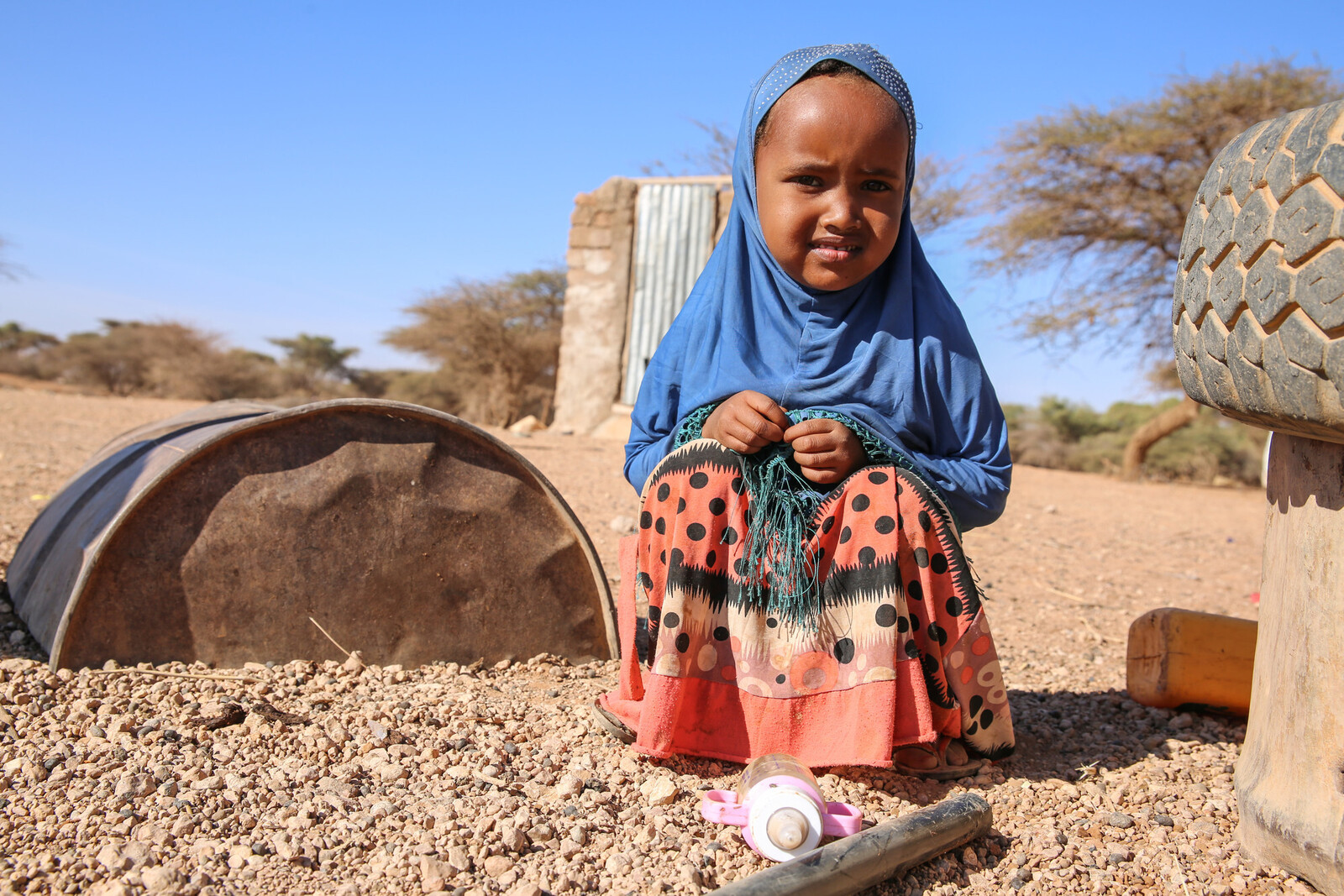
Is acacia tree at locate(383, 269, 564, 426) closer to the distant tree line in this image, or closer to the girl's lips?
Answer: the distant tree line

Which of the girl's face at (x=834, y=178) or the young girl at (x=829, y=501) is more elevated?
the girl's face at (x=834, y=178)

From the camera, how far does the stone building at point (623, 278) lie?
1053 cm

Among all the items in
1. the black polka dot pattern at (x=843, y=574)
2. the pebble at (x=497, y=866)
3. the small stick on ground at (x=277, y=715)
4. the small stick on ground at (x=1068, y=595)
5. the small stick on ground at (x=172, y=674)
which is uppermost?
the black polka dot pattern at (x=843, y=574)

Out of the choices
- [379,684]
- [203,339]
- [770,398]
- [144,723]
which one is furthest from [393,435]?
[203,339]

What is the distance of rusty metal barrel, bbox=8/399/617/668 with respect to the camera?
2152 millimetres

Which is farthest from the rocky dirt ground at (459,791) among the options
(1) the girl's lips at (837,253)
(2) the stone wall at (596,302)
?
(2) the stone wall at (596,302)

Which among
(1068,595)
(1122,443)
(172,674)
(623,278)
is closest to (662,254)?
(623,278)

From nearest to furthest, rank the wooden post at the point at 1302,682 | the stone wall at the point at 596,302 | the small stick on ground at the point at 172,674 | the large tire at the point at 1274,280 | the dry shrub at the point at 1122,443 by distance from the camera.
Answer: the large tire at the point at 1274,280 < the wooden post at the point at 1302,682 < the small stick on ground at the point at 172,674 < the stone wall at the point at 596,302 < the dry shrub at the point at 1122,443

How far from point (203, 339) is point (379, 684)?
2267 centimetres

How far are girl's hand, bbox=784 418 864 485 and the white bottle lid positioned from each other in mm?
625

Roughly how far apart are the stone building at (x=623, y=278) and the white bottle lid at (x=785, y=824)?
29.0 ft

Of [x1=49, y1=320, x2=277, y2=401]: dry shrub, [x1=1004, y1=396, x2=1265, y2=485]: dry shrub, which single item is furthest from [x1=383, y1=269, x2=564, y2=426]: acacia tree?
[x1=1004, y1=396, x2=1265, y2=485]: dry shrub

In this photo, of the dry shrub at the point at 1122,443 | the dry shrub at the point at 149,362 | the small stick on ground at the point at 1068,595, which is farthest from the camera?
the dry shrub at the point at 149,362

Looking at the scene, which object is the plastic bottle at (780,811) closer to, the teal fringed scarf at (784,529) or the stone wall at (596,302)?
the teal fringed scarf at (784,529)
